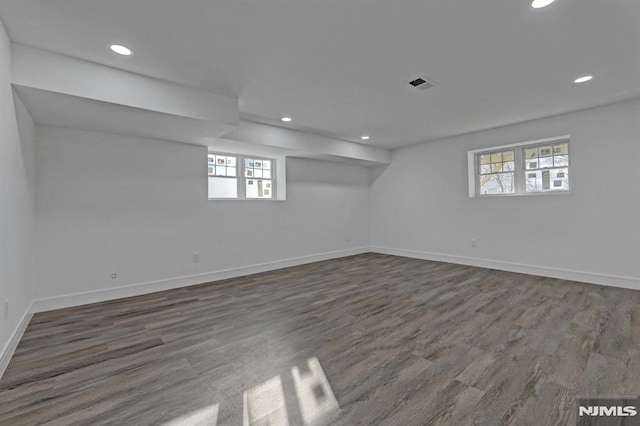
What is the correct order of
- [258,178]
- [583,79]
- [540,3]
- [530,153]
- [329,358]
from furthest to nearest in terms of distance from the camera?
[258,178]
[530,153]
[583,79]
[329,358]
[540,3]

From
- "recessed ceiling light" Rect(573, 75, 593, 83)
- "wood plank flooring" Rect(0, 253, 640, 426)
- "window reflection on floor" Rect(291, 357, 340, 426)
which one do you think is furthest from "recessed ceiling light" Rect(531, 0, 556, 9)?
"window reflection on floor" Rect(291, 357, 340, 426)

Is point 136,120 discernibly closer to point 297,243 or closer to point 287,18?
point 287,18

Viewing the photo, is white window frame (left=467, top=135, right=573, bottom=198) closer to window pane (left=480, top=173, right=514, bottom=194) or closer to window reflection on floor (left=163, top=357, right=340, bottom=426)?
window pane (left=480, top=173, right=514, bottom=194)

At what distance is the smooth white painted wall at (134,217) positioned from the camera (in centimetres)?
337

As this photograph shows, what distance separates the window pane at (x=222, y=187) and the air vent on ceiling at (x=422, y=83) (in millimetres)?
3362

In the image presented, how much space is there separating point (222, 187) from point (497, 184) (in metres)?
5.04

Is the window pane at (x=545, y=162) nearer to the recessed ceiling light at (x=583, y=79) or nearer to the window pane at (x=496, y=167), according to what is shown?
the window pane at (x=496, y=167)

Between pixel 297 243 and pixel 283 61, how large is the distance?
3749mm

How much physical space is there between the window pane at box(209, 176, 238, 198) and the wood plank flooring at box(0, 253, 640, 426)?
183 centimetres

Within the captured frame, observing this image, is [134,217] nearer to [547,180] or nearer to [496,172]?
[496,172]

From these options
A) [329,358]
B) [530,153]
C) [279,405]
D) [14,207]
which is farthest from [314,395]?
[530,153]

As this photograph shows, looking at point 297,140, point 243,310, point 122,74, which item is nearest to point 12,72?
point 122,74

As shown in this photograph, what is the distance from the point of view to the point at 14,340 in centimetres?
243

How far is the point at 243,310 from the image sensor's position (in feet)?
10.7
